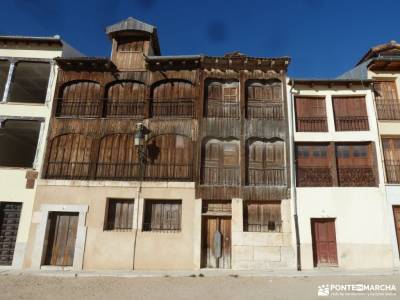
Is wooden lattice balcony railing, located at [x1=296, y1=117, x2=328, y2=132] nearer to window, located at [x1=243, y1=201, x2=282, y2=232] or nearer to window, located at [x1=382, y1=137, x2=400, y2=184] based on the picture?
window, located at [x1=382, y1=137, x2=400, y2=184]

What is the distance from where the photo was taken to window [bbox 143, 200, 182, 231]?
13.7 m

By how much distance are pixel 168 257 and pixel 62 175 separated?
625 cm

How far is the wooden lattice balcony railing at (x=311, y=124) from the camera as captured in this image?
15.1m

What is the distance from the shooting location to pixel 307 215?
44.6 ft

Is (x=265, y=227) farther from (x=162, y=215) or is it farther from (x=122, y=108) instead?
(x=122, y=108)

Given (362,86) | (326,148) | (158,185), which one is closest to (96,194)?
(158,185)

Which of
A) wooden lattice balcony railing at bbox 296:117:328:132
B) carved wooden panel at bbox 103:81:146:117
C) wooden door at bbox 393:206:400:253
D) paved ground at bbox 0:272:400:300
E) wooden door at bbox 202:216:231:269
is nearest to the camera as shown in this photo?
paved ground at bbox 0:272:400:300

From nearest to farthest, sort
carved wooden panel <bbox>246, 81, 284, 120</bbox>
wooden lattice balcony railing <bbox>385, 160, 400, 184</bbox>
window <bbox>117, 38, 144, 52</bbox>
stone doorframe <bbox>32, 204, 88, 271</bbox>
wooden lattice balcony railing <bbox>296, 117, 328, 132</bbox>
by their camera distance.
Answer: stone doorframe <bbox>32, 204, 88, 271</bbox> → wooden lattice balcony railing <bbox>385, 160, 400, 184</bbox> → wooden lattice balcony railing <bbox>296, 117, 328, 132</bbox> → carved wooden panel <bbox>246, 81, 284, 120</bbox> → window <bbox>117, 38, 144, 52</bbox>

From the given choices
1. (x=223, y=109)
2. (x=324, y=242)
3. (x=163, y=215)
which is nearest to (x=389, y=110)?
(x=324, y=242)

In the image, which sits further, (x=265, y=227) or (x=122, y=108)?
(x=122, y=108)

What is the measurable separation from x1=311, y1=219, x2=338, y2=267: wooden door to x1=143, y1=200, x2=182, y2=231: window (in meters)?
6.13

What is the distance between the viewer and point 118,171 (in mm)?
14328

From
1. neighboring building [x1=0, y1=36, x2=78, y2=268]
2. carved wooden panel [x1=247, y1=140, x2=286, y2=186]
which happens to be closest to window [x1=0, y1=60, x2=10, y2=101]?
neighboring building [x1=0, y1=36, x2=78, y2=268]

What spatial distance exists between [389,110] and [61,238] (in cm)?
1677
